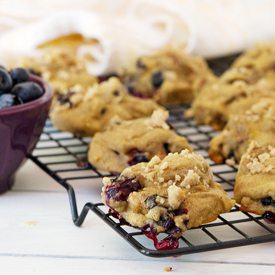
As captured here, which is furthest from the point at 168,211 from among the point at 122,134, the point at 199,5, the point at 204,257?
the point at 199,5

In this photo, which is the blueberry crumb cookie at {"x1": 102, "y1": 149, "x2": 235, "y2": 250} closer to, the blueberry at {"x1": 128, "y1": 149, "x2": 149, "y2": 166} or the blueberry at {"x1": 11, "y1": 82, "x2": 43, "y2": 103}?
the blueberry at {"x1": 128, "y1": 149, "x2": 149, "y2": 166}

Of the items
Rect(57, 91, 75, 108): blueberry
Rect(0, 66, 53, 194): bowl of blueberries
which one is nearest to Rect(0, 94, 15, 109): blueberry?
Rect(0, 66, 53, 194): bowl of blueberries

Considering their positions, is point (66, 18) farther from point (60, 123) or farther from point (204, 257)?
point (204, 257)

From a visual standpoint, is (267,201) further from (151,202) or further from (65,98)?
(65,98)

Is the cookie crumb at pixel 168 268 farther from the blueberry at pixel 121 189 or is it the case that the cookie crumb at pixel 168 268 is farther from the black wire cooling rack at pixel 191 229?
the blueberry at pixel 121 189

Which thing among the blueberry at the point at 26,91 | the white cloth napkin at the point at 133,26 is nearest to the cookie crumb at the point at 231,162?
Answer: the blueberry at the point at 26,91
